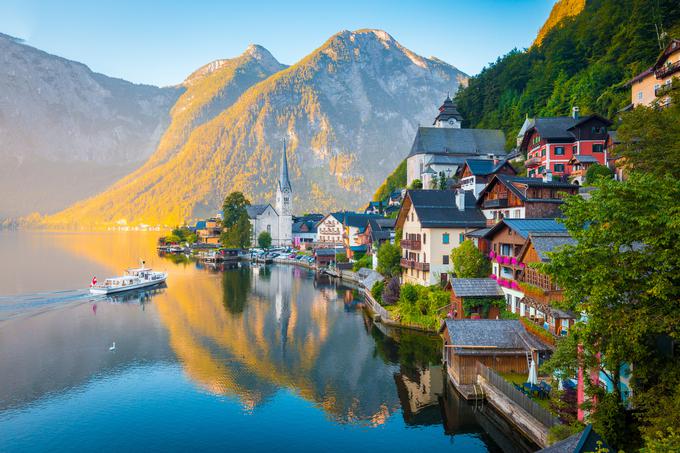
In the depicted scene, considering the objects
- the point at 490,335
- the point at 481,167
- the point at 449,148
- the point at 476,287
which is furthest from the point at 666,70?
the point at 449,148

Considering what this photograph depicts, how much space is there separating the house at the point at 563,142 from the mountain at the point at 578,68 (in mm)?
10341

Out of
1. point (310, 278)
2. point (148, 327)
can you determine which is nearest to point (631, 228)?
point (148, 327)

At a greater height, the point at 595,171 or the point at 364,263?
the point at 595,171

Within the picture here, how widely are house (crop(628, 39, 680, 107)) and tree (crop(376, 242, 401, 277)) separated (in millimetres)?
33705

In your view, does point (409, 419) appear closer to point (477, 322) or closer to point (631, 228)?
point (477, 322)

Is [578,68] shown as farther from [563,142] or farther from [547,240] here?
[547,240]

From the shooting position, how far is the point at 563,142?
6444 cm

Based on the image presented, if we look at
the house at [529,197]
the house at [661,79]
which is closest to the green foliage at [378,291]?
the house at [529,197]

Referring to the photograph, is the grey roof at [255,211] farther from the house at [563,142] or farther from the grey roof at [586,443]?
the grey roof at [586,443]

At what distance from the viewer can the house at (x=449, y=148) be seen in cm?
10738

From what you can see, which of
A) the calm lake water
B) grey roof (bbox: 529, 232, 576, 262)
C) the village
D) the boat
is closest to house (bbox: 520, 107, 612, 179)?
the village

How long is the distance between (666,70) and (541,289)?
39.9m

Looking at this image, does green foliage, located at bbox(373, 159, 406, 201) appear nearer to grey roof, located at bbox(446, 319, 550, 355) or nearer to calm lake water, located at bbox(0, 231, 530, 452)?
calm lake water, located at bbox(0, 231, 530, 452)

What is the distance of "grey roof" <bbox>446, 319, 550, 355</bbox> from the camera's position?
29.5 metres
